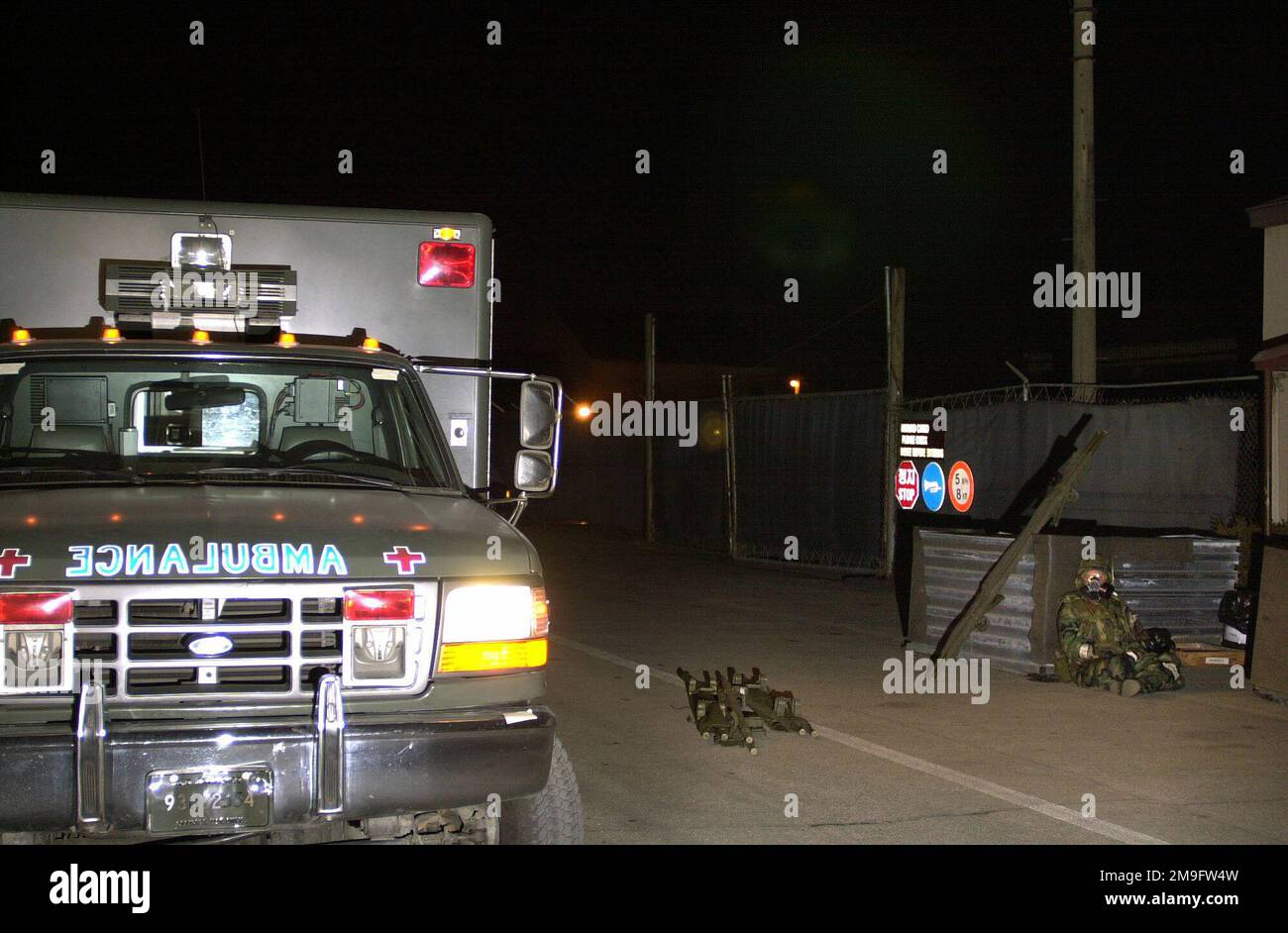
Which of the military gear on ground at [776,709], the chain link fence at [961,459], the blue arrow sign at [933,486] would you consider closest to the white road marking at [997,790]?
the military gear on ground at [776,709]

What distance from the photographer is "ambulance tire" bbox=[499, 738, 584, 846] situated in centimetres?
484

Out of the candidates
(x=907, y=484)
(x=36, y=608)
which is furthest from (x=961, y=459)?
(x=36, y=608)

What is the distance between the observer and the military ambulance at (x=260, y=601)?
4.17 m

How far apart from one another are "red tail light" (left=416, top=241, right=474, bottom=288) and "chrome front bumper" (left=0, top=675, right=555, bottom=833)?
3.74 metres

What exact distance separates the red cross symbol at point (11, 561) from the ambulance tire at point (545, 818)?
177cm

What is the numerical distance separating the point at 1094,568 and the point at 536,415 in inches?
227

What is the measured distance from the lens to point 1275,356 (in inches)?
461

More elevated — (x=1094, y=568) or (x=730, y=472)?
(x=730, y=472)

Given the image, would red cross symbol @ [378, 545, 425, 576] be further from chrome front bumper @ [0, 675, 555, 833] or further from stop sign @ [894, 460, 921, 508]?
stop sign @ [894, 460, 921, 508]

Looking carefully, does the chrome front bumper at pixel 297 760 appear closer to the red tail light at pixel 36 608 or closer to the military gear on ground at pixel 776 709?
the red tail light at pixel 36 608

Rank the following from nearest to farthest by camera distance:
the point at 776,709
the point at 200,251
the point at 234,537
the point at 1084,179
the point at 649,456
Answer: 1. the point at 234,537
2. the point at 200,251
3. the point at 776,709
4. the point at 1084,179
5. the point at 649,456

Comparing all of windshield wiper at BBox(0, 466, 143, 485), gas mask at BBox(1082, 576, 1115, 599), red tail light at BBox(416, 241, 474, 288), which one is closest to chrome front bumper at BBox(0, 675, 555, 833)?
windshield wiper at BBox(0, 466, 143, 485)

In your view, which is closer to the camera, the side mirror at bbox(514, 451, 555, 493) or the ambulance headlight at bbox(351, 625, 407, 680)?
the ambulance headlight at bbox(351, 625, 407, 680)

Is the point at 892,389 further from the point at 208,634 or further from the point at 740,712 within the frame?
the point at 208,634
